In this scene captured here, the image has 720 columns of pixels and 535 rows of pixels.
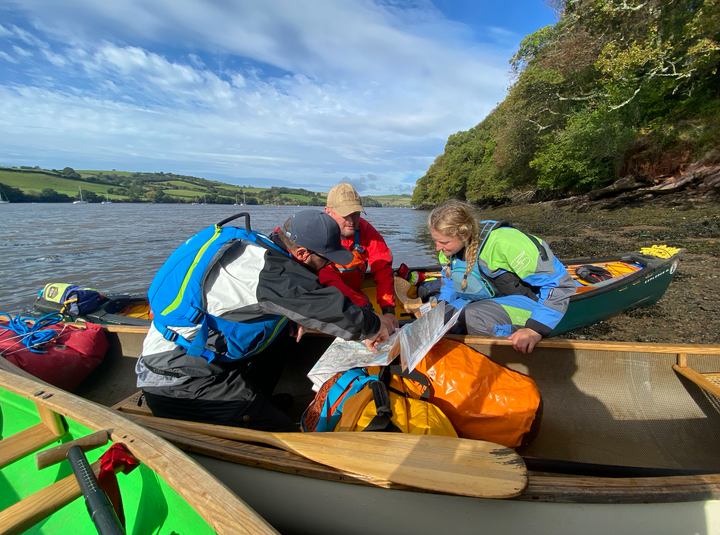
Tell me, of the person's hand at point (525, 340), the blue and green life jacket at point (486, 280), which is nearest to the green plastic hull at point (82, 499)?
the person's hand at point (525, 340)

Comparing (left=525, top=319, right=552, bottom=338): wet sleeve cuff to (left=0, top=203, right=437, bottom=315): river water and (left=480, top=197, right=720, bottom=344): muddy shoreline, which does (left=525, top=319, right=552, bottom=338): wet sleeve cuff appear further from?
(left=0, top=203, right=437, bottom=315): river water

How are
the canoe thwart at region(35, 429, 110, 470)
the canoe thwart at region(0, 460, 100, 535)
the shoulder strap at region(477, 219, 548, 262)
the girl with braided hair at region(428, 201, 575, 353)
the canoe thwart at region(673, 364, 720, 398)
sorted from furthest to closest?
the shoulder strap at region(477, 219, 548, 262), the girl with braided hair at region(428, 201, 575, 353), the canoe thwart at region(673, 364, 720, 398), the canoe thwart at region(35, 429, 110, 470), the canoe thwart at region(0, 460, 100, 535)

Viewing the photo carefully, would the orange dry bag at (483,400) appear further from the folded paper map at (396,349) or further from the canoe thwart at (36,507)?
the canoe thwart at (36,507)

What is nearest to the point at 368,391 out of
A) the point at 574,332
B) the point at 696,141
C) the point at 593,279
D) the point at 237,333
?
the point at 237,333

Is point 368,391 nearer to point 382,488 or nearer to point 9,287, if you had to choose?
point 382,488

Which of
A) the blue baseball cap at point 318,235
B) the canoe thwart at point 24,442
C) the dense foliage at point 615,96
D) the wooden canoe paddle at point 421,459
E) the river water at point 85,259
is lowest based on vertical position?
the river water at point 85,259

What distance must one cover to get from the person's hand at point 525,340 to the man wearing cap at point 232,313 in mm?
1355

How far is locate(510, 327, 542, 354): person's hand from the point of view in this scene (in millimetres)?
2820

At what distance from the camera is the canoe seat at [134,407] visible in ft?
8.81

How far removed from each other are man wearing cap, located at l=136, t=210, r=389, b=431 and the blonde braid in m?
1.23

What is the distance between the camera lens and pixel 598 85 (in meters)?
19.9

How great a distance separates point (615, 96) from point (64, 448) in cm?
2417

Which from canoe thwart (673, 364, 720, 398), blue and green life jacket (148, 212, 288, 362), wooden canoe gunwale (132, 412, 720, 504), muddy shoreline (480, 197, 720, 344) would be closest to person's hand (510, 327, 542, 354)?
canoe thwart (673, 364, 720, 398)

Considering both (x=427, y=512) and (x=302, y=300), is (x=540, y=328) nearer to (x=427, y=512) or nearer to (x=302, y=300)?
(x=427, y=512)
